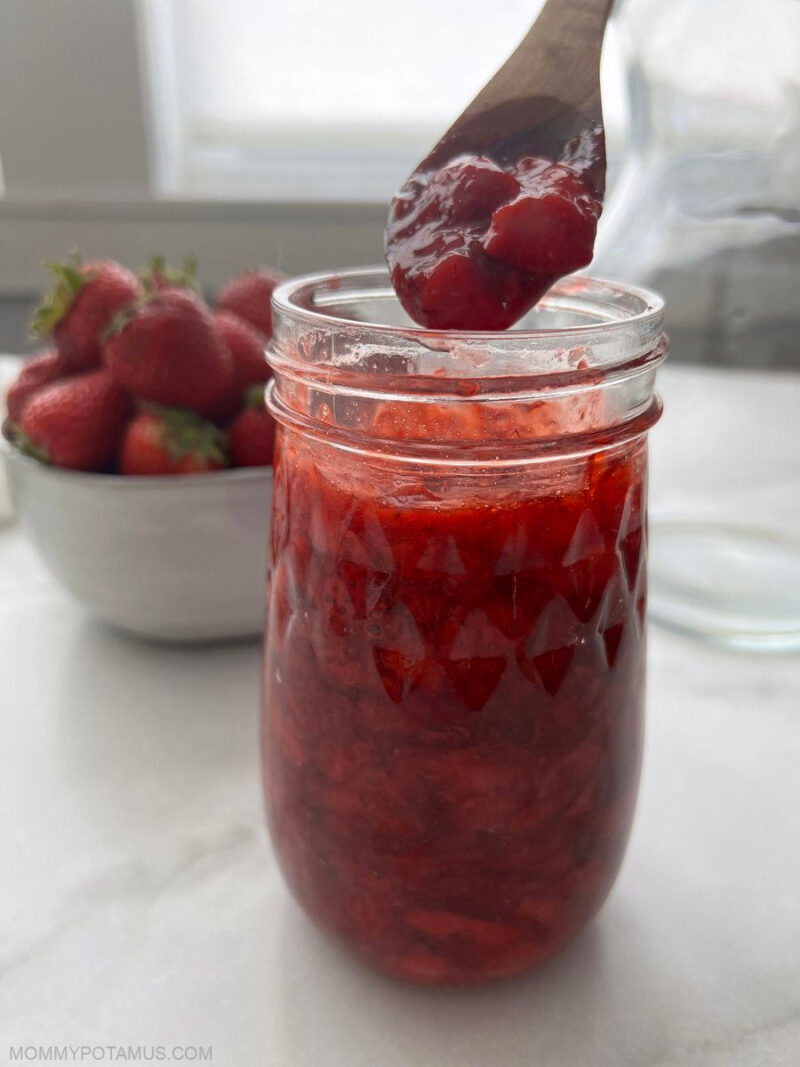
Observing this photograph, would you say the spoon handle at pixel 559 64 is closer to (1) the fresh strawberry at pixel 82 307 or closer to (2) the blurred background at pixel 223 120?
(1) the fresh strawberry at pixel 82 307

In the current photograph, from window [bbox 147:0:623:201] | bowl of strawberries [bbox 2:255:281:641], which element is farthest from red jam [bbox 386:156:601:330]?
window [bbox 147:0:623:201]

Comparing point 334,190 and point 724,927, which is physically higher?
point 334,190

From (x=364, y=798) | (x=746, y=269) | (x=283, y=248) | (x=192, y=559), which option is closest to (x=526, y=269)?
(x=364, y=798)

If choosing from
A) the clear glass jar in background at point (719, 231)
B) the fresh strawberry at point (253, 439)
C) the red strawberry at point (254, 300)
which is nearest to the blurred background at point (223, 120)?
the clear glass jar in background at point (719, 231)

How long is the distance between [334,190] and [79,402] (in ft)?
3.12

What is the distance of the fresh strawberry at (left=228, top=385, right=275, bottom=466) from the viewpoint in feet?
2.56

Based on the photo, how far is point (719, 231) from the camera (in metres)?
0.86

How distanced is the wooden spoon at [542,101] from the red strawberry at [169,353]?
0.31m

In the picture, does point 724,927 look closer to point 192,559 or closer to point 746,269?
point 192,559

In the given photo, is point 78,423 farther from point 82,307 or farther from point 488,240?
point 488,240

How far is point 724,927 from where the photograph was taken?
55cm

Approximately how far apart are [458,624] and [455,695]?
34mm

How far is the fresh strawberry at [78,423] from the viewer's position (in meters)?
0.76

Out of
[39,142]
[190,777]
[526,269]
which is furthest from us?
[39,142]
